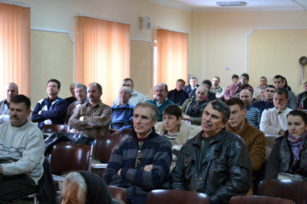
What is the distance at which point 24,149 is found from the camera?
11.6ft

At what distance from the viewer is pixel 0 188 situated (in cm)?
342

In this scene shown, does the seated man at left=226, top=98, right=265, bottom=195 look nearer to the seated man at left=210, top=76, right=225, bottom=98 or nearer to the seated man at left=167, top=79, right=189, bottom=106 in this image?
the seated man at left=167, top=79, right=189, bottom=106

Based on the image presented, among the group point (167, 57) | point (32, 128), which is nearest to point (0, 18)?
Answer: point (32, 128)

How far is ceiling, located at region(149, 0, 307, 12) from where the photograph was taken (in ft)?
38.3


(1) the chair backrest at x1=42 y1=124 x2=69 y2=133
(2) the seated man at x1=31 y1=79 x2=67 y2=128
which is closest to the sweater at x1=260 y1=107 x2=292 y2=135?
(1) the chair backrest at x1=42 y1=124 x2=69 y2=133

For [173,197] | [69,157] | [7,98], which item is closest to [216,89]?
[7,98]

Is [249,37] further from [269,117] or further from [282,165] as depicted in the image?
[282,165]

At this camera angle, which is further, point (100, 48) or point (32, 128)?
point (100, 48)

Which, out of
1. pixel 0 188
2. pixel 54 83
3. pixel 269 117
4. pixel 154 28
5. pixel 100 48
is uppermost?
pixel 154 28

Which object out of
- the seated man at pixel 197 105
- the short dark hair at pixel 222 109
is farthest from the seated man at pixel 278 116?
the short dark hair at pixel 222 109

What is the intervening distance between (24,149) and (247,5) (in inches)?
404

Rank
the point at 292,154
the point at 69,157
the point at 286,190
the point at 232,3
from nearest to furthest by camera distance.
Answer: the point at 286,190
the point at 292,154
the point at 69,157
the point at 232,3

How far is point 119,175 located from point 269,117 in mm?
2877

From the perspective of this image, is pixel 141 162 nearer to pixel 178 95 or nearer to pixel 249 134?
pixel 249 134
